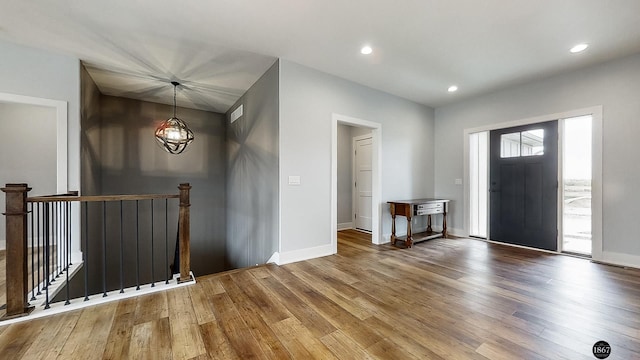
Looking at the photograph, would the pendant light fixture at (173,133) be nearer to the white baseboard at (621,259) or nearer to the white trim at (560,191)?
the white trim at (560,191)

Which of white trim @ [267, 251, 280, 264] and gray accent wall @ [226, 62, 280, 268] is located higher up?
gray accent wall @ [226, 62, 280, 268]

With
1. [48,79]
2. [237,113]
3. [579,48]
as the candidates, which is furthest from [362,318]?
[48,79]

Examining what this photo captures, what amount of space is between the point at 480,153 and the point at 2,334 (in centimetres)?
642

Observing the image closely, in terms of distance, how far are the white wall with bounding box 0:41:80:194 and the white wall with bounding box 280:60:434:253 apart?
269 centimetres

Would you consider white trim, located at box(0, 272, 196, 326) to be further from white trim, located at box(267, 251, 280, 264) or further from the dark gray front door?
the dark gray front door

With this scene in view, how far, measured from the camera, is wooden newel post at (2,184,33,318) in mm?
1866

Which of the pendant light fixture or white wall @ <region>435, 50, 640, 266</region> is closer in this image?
white wall @ <region>435, 50, 640, 266</region>

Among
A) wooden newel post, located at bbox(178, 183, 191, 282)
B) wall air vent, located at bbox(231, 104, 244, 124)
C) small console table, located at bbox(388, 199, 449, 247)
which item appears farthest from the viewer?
wall air vent, located at bbox(231, 104, 244, 124)

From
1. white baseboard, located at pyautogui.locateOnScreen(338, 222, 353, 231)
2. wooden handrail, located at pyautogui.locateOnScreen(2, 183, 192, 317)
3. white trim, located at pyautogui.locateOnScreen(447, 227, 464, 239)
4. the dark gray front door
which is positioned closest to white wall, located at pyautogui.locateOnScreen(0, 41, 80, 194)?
wooden handrail, located at pyautogui.locateOnScreen(2, 183, 192, 317)

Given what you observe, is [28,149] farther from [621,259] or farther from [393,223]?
[621,259]

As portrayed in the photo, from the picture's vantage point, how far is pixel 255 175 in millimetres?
4004

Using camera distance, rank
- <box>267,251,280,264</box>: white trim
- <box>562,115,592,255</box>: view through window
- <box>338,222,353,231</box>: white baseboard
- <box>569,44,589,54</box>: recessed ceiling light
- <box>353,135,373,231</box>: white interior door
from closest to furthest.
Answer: <box>569,44,589,54</box>: recessed ceiling light < <box>267,251,280,264</box>: white trim < <box>562,115,592,255</box>: view through window < <box>353,135,373,231</box>: white interior door < <box>338,222,353,231</box>: white baseboard

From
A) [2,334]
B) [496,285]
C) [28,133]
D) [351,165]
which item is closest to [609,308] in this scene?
[496,285]

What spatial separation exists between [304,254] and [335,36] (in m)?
2.74
